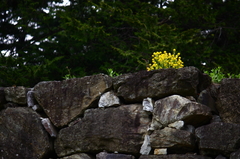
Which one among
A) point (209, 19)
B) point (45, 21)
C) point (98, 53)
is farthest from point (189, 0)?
point (45, 21)

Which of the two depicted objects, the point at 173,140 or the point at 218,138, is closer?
the point at 218,138

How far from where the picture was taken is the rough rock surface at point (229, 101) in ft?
11.6

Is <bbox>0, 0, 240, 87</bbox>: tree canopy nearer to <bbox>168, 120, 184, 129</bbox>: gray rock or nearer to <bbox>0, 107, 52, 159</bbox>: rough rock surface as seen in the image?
<bbox>0, 107, 52, 159</bbox>: rough rock surface

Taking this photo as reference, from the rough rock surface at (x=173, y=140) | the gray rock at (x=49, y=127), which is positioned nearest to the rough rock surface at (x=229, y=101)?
the rough rock surface at (x=173, y=140)

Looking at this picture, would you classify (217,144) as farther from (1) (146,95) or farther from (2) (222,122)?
(1) (146,95)

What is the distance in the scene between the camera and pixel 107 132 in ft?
13.0

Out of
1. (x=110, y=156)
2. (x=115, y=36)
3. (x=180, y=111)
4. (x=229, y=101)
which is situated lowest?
(x=110, y=156)

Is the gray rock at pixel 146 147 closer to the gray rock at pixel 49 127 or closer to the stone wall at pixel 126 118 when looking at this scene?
the stone wall at pixel 126 118

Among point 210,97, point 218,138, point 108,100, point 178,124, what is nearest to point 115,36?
point 108,100

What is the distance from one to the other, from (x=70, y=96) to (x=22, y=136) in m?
0.83

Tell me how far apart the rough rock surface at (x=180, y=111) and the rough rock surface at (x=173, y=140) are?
0.41 feet

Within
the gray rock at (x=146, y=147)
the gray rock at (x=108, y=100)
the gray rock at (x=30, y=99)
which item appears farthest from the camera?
the gray rock at (x=30, y=99)

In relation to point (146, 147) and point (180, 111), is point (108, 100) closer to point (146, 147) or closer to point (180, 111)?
point (146, 147)

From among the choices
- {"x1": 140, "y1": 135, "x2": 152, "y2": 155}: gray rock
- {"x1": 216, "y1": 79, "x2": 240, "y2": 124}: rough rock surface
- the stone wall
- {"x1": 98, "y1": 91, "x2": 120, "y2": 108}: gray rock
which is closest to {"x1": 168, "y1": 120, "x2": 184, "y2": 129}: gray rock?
the stone wall
